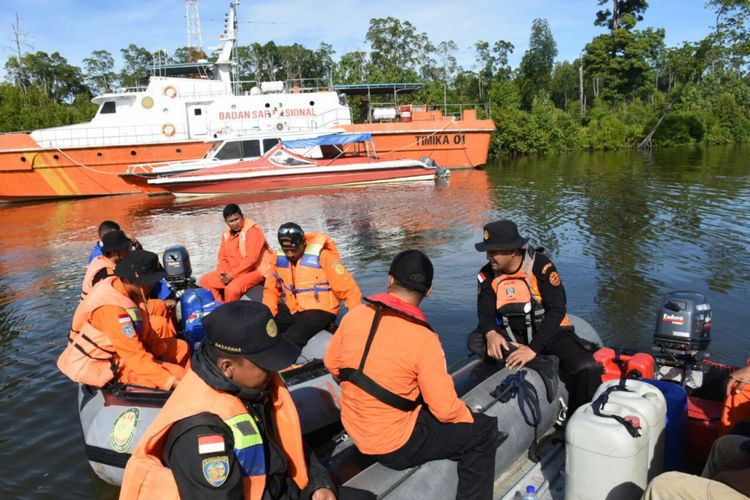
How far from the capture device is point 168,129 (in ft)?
70.6

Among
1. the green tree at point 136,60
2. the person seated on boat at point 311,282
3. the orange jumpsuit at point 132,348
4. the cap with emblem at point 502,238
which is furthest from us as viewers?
the green tree at point 136,60

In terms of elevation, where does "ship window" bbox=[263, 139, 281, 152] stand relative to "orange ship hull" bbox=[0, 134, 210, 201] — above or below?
above

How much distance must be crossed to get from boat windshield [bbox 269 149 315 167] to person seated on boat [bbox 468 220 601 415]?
16535 millimetres

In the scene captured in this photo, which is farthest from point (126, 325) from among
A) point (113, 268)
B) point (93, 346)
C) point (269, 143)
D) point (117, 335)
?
point (269, 143)

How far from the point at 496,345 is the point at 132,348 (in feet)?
8.23

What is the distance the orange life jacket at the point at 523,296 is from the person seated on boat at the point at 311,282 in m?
1.32

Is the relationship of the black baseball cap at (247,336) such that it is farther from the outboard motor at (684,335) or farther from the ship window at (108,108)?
the ship window at (108,108)

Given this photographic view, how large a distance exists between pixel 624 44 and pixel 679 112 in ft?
23.1

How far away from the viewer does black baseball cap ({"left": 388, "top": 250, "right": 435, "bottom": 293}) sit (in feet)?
8.55

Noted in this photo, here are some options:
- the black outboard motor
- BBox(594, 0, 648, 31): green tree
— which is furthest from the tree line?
the black outboard motor

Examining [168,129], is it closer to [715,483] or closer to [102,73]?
[715,483]

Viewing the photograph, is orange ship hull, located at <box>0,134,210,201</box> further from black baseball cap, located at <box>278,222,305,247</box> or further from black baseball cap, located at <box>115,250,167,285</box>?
black baseball cap, located at <box>115,250,167,285</box>

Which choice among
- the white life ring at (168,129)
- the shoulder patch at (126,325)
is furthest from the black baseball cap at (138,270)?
the white life ring at (168,129)

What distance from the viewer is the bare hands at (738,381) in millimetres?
3035
